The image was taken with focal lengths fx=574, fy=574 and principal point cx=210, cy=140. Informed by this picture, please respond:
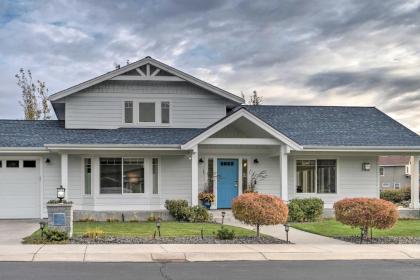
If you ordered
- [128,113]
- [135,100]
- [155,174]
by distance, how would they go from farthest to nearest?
[128,113] → [135,100] → [155,174]

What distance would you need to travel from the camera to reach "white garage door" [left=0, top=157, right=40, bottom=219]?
22.4 meters

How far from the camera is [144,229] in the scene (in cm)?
1836

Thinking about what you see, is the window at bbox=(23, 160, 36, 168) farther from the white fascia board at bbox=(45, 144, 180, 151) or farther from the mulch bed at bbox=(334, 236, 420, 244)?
the mulch bed at bbox=(334, 236, 420, 244)

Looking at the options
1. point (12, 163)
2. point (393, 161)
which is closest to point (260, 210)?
point (12, 163)

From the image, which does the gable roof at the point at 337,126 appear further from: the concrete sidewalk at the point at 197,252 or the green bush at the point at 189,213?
the concrete sidewalk at the point at 197,252

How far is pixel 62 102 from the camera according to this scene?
23.7 meters

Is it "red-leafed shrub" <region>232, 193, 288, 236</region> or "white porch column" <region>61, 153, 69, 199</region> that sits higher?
"white porch column" <region>61, 153, 69, 199</region>

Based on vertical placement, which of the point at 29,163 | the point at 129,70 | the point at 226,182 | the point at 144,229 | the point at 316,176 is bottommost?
the point at 144,229

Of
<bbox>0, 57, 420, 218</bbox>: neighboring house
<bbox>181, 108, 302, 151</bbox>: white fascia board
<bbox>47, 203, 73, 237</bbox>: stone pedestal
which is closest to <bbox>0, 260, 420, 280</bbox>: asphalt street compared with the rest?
<bbox>47, 203, 73, 237</bbox>: stone pedestal

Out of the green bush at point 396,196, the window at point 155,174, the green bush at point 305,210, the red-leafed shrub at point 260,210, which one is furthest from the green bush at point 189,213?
the green bush at point 396,196

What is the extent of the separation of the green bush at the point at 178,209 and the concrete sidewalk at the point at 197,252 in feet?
21.3

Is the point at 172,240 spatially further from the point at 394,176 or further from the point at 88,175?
the point at 394,176

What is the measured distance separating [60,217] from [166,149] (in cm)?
689

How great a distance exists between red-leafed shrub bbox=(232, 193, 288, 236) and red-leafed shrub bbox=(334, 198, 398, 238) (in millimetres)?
1826
